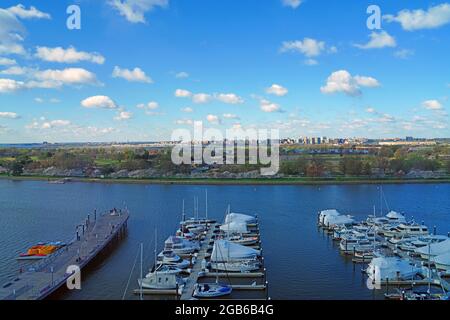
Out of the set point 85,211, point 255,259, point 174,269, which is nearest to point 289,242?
point 255,259

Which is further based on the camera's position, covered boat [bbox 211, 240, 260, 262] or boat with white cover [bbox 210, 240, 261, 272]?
covered boat [bbox 211, 240, 260, 262]

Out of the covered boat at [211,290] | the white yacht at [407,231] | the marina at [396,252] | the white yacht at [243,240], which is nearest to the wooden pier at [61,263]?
the covered boat at [211,290]

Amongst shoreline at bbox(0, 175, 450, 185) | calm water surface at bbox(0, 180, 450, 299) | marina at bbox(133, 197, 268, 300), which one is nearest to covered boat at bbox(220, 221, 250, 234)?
marina at bbox(133, 197, 268, 300)

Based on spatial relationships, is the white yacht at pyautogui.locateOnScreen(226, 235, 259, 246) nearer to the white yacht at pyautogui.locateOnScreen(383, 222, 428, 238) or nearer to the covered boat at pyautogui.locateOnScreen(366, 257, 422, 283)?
A: the covered boat at pyautogui.locateOnScreen(366, 257, 422, 283)

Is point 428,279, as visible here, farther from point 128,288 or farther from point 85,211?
point 85,211

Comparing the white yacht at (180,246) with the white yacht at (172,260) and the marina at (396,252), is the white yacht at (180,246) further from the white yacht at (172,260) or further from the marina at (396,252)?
the marina at (396,252)
